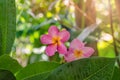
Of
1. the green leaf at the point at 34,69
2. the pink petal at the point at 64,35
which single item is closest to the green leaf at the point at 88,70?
the green leaf at the point at 34,69

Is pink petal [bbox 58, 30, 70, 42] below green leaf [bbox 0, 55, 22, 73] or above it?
above

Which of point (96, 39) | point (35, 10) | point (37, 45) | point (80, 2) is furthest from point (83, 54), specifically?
point (35, 10)

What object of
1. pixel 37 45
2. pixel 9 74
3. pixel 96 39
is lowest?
pixel 37 45

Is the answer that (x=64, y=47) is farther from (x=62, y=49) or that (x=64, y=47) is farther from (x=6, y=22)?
(x=6, y=22)

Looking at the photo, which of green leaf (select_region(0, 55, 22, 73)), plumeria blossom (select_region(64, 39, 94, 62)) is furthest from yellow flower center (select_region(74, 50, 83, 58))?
green leaf (select_region(0, 55, 22, 73))

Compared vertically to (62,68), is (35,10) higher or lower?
lower

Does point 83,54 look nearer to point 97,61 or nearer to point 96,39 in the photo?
point 97,61

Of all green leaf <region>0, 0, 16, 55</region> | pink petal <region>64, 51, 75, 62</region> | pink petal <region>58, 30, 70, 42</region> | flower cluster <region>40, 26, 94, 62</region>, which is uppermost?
green leaf <region>0, 0, 16, 55</region>

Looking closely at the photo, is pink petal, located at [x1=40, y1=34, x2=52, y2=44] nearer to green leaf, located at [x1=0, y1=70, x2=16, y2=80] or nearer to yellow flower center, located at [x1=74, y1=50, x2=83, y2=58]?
yellow flower center, located at [x1=74, y1=50, x2=83, y2=58]
